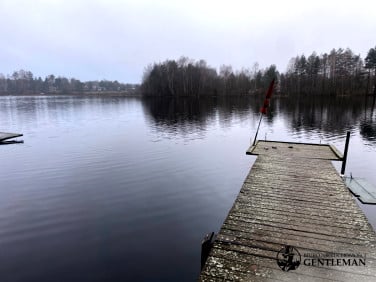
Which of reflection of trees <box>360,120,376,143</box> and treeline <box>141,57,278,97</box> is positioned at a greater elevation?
treeline <box>141,57,278,97</box>

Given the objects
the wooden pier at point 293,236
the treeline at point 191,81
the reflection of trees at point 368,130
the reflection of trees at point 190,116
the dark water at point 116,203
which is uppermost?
the treeline at point 191,81

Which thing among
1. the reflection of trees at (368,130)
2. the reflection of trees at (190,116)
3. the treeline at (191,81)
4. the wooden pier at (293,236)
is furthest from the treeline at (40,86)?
the wooden pier at (293,236)

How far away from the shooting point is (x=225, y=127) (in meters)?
26.2

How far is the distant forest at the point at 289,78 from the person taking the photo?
71.3 metres

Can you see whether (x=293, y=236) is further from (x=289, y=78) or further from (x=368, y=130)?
(x=289, y=78)

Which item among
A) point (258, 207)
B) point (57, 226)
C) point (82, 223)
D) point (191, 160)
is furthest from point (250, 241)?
point (191, 160)

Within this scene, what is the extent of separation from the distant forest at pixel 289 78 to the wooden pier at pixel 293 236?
248 feet

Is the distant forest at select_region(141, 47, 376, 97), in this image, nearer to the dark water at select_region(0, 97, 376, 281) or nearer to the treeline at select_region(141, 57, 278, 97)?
the treeline at select_region(141, 57, 278, 97)

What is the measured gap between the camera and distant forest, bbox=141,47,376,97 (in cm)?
7131

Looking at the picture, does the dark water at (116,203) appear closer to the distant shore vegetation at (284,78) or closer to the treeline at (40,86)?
the distant shore vegetation at (284,78)

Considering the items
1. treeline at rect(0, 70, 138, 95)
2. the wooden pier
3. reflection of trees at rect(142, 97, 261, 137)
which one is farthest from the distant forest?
the wooden pier

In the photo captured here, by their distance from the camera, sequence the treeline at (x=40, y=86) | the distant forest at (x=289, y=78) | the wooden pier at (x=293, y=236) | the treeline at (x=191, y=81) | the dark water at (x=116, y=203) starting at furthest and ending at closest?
1. the treeline at (x=40, y=86)
2. the treeline at (x=191, y=81)
3. the distant forest at (x=289, y=78)
4. the dark water at (x=116, y=203)
5. the wooden pier at (x=293, y=236)

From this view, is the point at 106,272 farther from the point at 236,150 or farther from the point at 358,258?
the point at 236,150

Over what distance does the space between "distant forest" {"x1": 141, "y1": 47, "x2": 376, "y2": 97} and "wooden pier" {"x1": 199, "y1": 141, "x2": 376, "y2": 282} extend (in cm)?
7563
